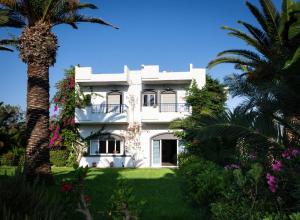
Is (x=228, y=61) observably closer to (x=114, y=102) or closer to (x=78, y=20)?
(x=78, y=20)

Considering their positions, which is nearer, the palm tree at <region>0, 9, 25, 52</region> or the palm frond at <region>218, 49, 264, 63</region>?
the palm tree at <region>0, 9, 25, 52</region>

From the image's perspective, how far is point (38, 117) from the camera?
48.7 ft

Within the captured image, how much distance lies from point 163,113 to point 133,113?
2.51 meters

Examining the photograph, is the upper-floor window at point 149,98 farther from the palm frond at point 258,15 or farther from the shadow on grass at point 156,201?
the palm frond at point 258,15

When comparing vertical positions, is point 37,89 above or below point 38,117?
above

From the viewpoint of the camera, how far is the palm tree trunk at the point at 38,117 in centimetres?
1471

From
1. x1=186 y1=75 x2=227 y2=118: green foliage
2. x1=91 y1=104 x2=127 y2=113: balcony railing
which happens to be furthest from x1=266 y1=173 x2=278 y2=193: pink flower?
x1=91 y1=104 x2=127 y2=113: balcony railing

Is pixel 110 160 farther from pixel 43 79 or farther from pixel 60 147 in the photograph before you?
pixel 43 79

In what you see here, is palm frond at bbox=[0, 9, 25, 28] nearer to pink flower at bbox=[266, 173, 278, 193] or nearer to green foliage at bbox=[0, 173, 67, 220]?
green foliage at bbox=[0, 173, 67, 220]

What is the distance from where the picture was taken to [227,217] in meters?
6.84

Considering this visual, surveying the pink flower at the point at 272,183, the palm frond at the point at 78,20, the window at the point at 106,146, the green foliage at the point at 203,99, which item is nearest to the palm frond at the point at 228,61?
the palm frond at the point at 78,20

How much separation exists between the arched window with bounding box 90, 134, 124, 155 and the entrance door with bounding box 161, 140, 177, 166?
11.8 ft

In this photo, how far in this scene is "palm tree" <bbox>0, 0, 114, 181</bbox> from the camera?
14672 millimetres

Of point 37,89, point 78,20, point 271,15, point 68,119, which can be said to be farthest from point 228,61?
point 68,119
